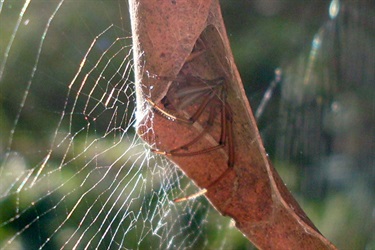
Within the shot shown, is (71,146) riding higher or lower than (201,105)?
lower

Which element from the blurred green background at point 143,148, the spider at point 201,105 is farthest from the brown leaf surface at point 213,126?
the blurred green background at point 143,148

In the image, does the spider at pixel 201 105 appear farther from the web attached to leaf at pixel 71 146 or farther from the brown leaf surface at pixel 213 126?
the web attached to leaf at pixel 71 146

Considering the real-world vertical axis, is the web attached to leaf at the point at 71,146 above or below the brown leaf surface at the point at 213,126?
below

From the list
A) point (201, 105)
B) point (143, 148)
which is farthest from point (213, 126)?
point (143, 148)

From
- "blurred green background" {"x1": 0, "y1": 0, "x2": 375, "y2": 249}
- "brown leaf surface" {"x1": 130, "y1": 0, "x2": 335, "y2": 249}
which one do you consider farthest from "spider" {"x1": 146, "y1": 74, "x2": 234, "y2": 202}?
"blurred green background" {"x1": 0, "y1": 0, "x2": 375, "y2": 249}

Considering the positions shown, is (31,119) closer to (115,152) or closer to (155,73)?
(115,152)

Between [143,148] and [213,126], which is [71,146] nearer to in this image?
[143,148]
